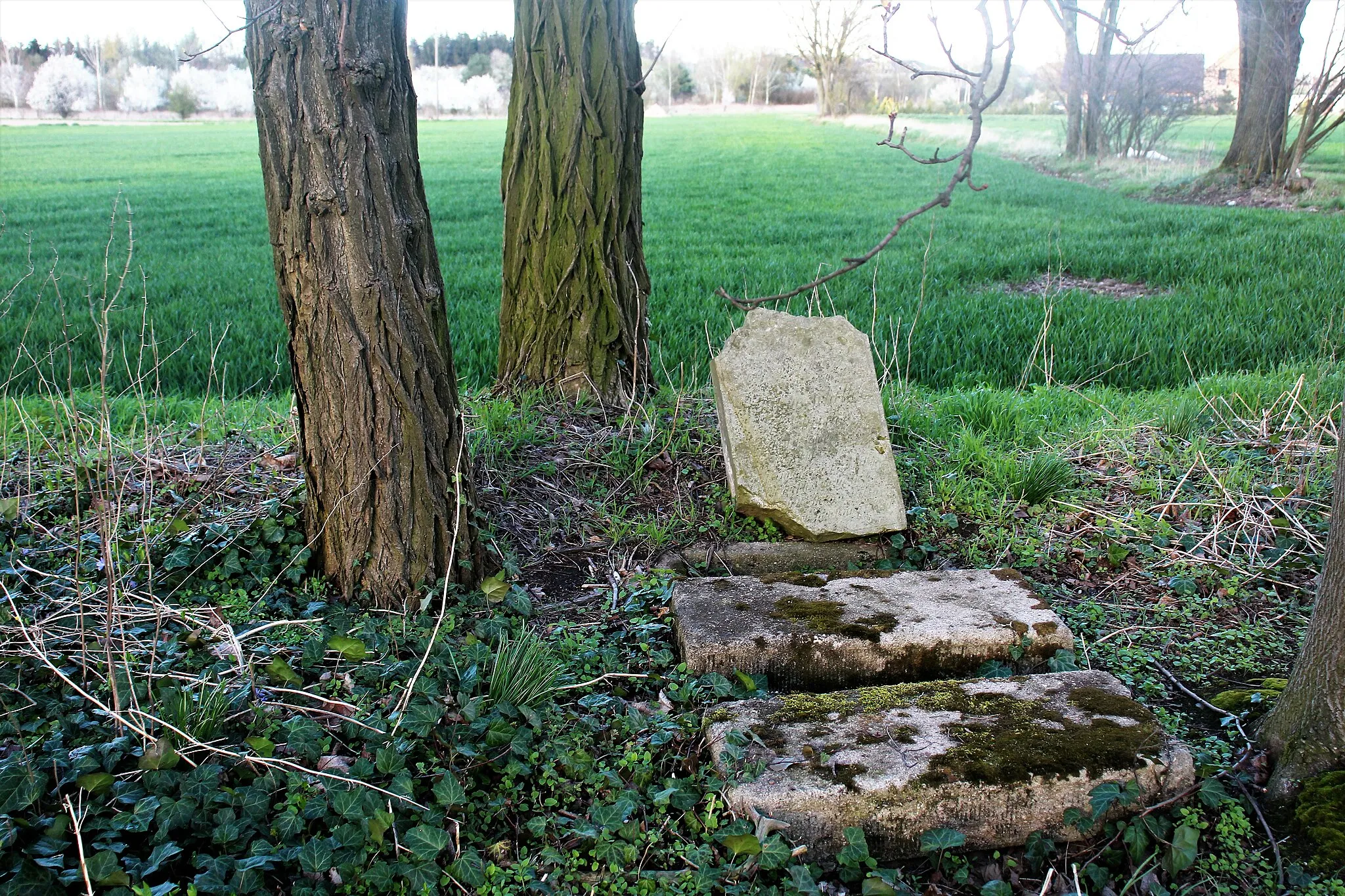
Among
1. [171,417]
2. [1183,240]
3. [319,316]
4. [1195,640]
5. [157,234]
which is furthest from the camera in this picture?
[157,234]

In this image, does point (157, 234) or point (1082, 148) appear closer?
point (157, 234)

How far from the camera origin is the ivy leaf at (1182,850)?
1897 millimetres

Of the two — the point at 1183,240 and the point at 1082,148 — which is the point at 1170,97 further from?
the point at 1183,240

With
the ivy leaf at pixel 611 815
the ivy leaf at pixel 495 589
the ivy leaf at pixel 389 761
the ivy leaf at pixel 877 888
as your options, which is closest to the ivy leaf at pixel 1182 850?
the ivy leaf at pixel 877 888

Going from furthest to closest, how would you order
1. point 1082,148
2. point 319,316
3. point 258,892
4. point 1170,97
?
point 1082,148
point 1170,97
point 319,316
point 258,892

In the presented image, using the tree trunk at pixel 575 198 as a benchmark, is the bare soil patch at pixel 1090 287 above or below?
below

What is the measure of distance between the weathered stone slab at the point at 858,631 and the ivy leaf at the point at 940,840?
63 centimetres

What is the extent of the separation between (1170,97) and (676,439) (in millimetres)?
20682

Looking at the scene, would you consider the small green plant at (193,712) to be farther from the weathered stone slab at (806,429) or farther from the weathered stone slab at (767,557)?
the weathered stone slab at (806,429)

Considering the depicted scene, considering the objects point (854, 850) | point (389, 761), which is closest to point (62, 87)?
point (389, 761)

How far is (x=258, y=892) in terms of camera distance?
1.74 m

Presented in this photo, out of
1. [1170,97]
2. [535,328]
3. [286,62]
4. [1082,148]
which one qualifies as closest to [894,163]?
[1082,148]

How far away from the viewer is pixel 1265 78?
44.1 feet

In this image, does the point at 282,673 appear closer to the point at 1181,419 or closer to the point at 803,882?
the point at 803,882
